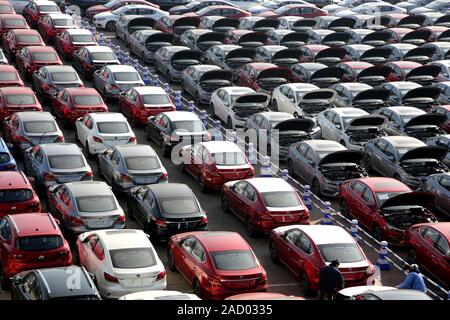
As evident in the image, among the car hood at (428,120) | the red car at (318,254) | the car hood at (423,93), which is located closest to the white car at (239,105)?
the car hood at (428,120)

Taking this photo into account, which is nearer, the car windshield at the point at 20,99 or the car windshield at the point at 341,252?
the car windshield at the point at 341,252

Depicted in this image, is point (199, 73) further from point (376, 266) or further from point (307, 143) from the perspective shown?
point (376, 266)

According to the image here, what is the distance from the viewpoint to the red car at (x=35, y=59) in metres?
39.0

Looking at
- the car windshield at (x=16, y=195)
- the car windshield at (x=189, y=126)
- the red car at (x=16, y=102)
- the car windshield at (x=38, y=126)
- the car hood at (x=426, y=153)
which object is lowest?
the car hood at (x=426, y=153)

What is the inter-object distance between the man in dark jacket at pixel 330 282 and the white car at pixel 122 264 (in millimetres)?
3501

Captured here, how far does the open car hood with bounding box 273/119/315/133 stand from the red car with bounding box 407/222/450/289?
854cm

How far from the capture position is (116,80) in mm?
37938

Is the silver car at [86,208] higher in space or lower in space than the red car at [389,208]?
higher

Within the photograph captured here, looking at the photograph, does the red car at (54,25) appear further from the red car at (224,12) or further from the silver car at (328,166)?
the silver car at (328,166)

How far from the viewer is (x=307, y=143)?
1254 inches

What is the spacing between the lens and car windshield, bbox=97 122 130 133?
104 feet

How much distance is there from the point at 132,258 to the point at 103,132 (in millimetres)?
9621

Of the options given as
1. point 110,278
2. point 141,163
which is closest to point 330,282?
point 110,278

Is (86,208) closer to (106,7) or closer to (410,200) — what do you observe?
(410,200)
